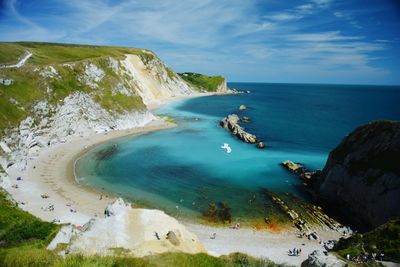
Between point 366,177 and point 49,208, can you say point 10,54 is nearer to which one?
point 49,208

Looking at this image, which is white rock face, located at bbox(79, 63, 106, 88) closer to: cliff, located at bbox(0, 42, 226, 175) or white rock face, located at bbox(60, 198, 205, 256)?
cliff, located at bbox(0, 42, 226, 175)

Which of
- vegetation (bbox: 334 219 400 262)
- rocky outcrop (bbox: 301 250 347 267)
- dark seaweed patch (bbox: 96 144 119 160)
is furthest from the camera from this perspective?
dark seaweed patch (bbox: 96 144 119 160)

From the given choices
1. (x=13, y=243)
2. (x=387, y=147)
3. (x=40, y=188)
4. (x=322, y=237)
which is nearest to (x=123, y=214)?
(x=13, y=243)

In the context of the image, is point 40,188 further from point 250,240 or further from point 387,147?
point 387,147

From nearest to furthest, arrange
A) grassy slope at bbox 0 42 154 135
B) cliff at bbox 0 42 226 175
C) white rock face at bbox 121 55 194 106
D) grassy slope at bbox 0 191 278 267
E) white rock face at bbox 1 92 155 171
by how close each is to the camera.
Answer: grassy slope at bbox 0 191 278 267
white rock face at bbox 1 92 155 171
cliff at bbox 0 42 226 175
grassy slope at bbox 0 42 154 135
white rock face at bbox 121 55 194 106

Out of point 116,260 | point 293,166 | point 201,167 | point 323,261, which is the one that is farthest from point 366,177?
A: point 116,260

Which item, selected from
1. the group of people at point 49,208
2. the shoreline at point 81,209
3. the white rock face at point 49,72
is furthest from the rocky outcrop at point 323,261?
the white rock face at point 49,72

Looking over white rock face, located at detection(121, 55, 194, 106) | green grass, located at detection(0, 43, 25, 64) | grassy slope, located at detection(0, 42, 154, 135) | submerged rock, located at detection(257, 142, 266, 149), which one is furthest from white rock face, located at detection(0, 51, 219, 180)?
submerged rock, located at detection(257, 142, 266, 149)
